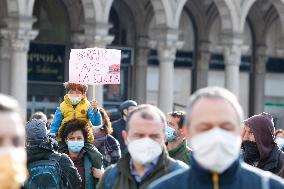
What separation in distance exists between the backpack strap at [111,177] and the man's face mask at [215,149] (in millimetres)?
1341

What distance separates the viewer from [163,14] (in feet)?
81.3

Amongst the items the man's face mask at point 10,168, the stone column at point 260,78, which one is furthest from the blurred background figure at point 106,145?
the stone column at point 260,78

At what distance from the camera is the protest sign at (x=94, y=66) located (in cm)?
1030

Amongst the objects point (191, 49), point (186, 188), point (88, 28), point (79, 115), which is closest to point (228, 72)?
point (191, 49)

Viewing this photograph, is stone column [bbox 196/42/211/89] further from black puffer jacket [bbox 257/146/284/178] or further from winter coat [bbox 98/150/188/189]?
winter coat [bbox 98/150/188/189]

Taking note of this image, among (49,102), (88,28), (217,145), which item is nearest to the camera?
(217,145)

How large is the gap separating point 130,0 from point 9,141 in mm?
23834

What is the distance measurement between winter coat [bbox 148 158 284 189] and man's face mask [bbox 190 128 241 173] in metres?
0.04

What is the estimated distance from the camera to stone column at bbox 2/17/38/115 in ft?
71.6

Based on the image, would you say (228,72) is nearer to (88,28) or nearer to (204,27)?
(204,27)

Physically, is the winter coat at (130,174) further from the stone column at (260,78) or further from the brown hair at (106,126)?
the stone column at (260,78)

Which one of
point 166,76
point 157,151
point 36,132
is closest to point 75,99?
point 36,132

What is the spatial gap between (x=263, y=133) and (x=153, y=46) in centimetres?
1806

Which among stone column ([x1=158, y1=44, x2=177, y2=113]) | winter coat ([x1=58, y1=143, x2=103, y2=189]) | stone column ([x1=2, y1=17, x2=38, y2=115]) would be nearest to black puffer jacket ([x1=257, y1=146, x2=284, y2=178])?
winter coat ([x1=58, y1=143, x2=103, y2=189])
